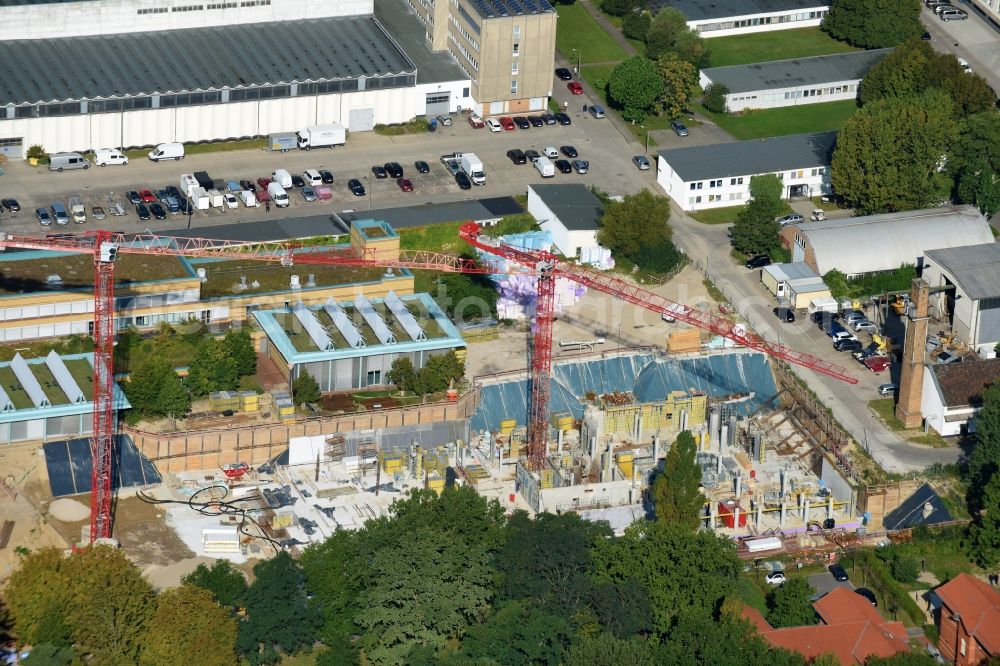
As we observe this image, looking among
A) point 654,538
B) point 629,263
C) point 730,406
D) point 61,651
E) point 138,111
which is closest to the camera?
point 61,651

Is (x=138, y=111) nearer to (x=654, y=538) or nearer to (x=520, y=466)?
(x=520, y=466)

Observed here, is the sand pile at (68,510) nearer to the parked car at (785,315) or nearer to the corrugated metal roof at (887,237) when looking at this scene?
the parked car at (785,315)

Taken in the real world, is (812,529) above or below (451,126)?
below

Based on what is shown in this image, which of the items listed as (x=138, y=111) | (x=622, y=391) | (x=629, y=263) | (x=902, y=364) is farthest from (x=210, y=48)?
(x=902, y=364)

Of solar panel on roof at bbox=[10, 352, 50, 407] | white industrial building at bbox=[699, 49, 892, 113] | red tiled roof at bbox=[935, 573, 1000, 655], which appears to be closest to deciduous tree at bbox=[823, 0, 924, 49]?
white industrial building at bbox=[699, 49, 892, 113]

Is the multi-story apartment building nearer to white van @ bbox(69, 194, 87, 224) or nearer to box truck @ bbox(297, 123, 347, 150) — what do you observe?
box truck @ bbox(297, 123, 347, 150)

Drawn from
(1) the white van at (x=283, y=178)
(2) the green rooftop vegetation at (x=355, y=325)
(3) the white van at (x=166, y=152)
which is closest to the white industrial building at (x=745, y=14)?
(1) the white van at (x=283, y=178)
